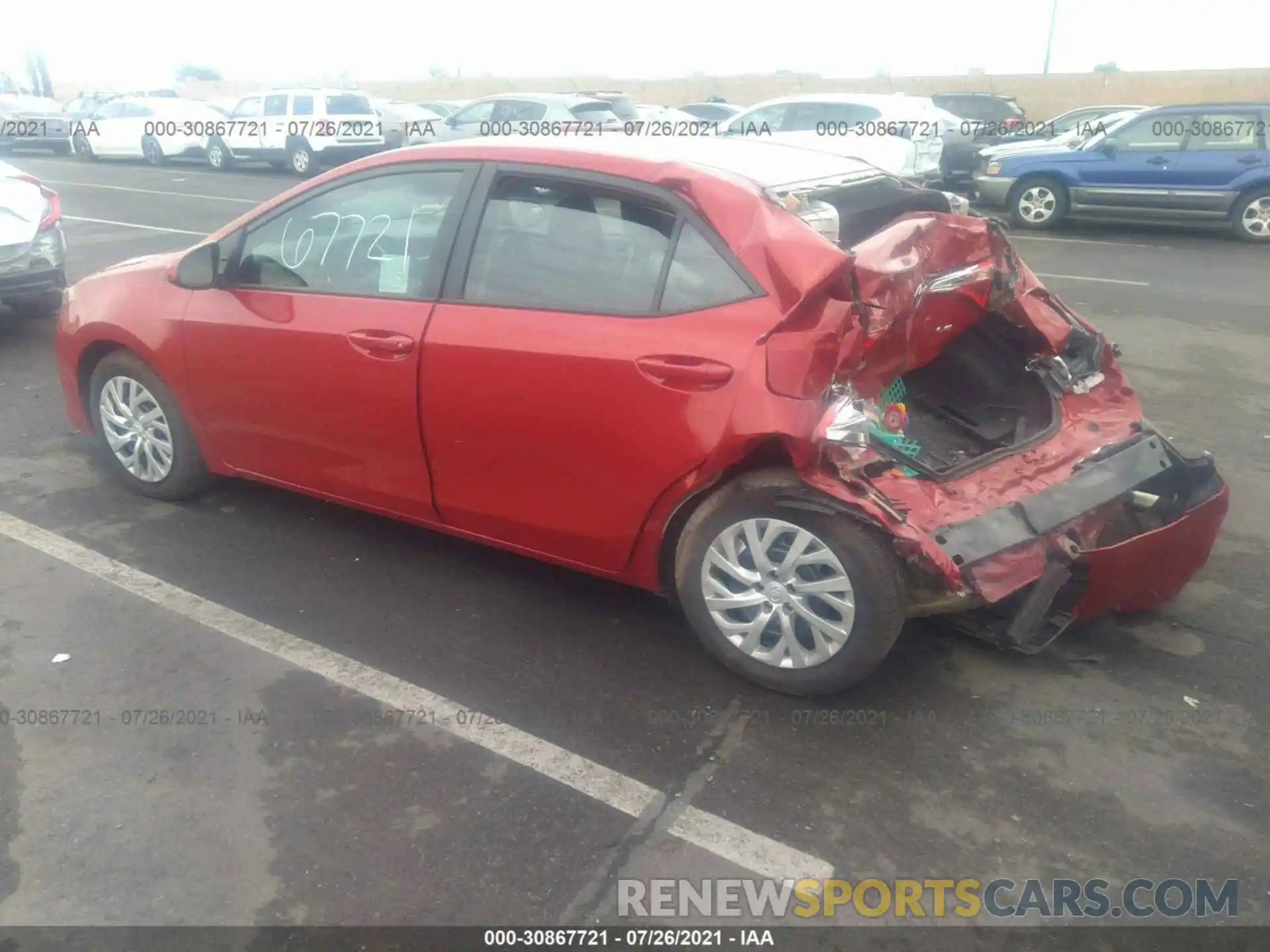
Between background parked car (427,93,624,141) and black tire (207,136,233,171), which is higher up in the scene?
background parked car (427,93,624,141)

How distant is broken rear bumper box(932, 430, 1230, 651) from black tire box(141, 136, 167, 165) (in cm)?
2474

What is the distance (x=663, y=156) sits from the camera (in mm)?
3523

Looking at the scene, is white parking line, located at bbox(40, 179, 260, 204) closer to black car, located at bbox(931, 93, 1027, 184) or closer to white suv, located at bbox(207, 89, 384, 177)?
white suv, located at bbox(207, 89, 384, 177)

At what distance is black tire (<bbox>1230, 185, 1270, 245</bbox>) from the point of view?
12.5m

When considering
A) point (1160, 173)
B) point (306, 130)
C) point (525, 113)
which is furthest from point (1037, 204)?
point (306, 130)

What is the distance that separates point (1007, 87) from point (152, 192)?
82.4 feet

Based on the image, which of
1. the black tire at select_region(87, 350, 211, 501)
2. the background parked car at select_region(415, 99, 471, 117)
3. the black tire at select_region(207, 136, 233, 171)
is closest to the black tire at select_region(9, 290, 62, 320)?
the black tire at select_region(87, 350, 211, 501)

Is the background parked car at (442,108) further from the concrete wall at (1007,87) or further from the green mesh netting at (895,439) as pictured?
the green mesh netting at (895,439)

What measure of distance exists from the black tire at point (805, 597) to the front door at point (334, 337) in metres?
1.11

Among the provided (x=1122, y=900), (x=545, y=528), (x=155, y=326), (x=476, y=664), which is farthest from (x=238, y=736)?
(x=1122, y=900)

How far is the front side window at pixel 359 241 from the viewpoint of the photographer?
3.77 meters

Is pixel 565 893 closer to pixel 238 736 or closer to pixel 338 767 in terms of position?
pixel 338 767

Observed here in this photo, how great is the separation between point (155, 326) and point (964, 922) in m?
3.81

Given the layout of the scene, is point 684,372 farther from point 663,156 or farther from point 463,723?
point 463,723
